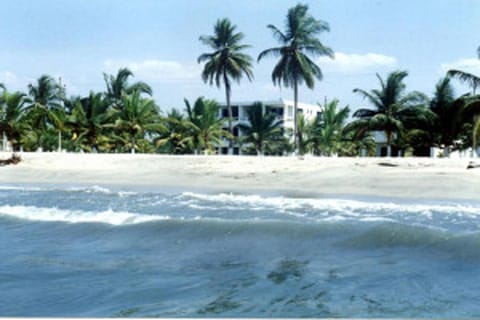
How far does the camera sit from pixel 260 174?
19500 mm

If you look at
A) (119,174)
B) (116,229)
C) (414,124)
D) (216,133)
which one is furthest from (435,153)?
(116,229)

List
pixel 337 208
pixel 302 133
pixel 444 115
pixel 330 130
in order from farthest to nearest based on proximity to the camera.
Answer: pixel 302 133 < pixel 330 130 < pixel 444 115 < pixel 337 208

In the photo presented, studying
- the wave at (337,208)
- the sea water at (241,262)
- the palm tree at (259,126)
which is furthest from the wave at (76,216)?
the palm tree at (259,126)

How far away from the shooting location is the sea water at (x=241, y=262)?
405 centimetres

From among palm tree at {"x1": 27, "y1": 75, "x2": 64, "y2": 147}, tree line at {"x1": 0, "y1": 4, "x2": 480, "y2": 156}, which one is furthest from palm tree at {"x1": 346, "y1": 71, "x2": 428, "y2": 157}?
palm tree at {"x1": 27, "y1": 75, "x2": 64, "y2": 147}

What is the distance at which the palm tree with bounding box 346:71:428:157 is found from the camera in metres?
30.0

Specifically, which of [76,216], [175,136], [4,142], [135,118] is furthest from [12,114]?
[76,216]

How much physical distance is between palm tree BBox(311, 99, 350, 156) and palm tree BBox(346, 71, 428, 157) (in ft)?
16.0

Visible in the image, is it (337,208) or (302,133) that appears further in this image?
(302,133)

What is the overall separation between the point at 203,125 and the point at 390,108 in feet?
34.4

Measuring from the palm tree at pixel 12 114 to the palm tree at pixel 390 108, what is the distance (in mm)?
17722

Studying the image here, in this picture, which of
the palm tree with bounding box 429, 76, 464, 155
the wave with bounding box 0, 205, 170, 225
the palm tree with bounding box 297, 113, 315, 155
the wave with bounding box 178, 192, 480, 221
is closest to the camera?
the wave with bounding box 0, 205, 170, 225

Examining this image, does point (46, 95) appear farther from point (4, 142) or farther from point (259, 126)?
point (259, 126)

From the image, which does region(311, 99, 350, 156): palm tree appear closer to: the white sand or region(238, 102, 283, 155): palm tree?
region(238, 102, 283, 155): palm tree
